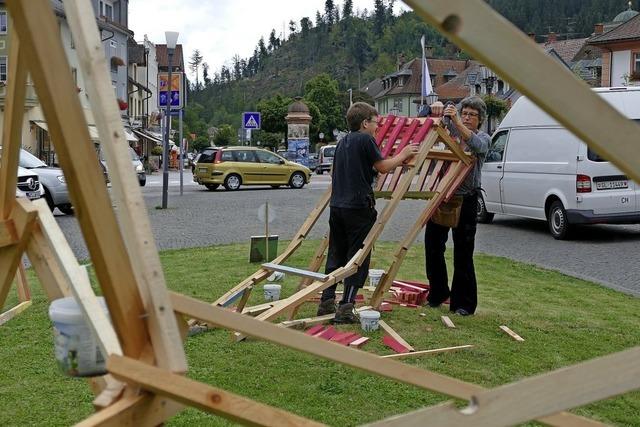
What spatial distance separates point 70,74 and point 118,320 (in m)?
0.60

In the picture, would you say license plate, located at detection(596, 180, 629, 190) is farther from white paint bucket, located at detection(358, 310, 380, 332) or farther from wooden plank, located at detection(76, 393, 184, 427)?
wooden plank, located at detection(76, 393, 184, 427)

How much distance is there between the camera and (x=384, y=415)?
4406 millimetres

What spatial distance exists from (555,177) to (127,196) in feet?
40.4

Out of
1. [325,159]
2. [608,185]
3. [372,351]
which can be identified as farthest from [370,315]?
[325,159]

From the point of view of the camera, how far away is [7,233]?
3.04m

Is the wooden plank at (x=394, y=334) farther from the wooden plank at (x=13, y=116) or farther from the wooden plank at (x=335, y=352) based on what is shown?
the wooden plank at (x=335, y=352)

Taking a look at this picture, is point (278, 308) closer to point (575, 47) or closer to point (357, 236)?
point (357, 236)

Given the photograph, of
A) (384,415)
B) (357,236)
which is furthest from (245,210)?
(384,415)

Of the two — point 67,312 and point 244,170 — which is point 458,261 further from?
point 244,170

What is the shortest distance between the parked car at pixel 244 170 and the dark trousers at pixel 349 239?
22.3m

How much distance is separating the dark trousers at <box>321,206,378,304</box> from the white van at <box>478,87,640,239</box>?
18.1 ft

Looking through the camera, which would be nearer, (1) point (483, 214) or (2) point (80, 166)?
(2) point (80, 166)

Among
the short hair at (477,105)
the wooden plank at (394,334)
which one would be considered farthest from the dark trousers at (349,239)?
the short hair at (477,105)

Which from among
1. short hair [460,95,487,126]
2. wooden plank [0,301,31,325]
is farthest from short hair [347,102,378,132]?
wooden plank [0,301,31,325]
